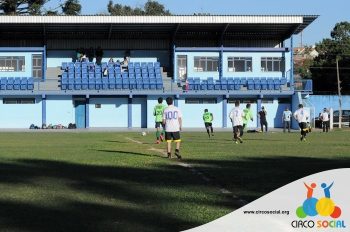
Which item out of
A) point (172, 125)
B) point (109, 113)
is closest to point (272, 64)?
point (109, 113)

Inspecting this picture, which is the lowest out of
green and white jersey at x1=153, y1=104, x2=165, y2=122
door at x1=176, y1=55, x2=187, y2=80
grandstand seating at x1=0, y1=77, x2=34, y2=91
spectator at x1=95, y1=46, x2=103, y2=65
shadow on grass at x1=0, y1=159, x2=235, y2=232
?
shadow on grass at x1=0, y1=159, x2=235, y2=232

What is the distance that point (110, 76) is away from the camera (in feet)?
207

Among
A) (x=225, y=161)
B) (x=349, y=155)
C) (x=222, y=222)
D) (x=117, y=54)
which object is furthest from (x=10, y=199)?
(x=117, y=54)

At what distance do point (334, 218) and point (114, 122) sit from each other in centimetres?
5944

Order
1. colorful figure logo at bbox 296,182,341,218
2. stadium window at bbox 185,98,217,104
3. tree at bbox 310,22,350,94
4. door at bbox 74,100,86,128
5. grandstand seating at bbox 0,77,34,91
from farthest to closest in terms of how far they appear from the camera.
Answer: tree at bbox 310,22,350,94, stadium window at bbox 185,98,217,104, door at bbox 74,100,86,128, grandstand seating at bbox 0,77,34,91, colorful figure logo at bbox 296,182,341,218

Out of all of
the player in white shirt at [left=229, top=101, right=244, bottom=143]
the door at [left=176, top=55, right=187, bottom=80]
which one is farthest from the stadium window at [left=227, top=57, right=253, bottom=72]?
the player in white shirt at [left=229, top=101, right=244, bottom=143]

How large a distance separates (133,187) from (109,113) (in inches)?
1994

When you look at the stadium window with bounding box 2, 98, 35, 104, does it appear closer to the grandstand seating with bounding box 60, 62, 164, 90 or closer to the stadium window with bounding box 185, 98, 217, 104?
the grandstand seating with bounding box 60, 62, 164, 90

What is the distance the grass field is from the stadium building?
41.4m

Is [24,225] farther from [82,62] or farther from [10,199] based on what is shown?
[82,62]

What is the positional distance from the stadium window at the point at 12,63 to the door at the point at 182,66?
580 inches

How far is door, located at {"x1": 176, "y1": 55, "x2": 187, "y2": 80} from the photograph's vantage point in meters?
65.2

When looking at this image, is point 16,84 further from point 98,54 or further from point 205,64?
point 205,64

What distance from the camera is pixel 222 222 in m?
4.30
